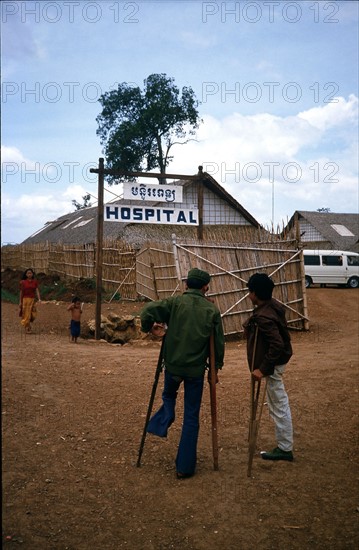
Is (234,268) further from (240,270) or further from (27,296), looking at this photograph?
(27,296)

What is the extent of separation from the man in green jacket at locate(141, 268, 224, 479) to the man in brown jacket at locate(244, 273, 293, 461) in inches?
12.5

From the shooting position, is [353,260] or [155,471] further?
[353,260]

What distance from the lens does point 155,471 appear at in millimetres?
4625

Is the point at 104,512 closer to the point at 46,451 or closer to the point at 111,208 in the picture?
the point at 46,451

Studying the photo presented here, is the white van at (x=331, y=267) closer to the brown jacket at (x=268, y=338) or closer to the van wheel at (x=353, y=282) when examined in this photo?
the van wheel at (x=353, y=282)

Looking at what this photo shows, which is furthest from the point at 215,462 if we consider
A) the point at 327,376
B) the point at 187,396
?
the point at 327,376

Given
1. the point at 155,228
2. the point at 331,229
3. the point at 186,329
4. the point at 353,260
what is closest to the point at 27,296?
the point at 186,329

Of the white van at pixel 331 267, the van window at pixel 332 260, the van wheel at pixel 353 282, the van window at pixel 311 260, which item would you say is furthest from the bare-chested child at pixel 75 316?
the van wheel at pixel 353 282

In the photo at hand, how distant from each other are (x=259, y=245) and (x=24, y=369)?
6.15 meters

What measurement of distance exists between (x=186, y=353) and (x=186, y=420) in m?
0.54

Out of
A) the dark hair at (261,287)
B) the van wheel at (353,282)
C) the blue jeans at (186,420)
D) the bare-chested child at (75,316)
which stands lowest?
the blue jeans at (186,420)

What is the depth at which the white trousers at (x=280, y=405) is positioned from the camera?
4.68 metres

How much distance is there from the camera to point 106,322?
488 inches

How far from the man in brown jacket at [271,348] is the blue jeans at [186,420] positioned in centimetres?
53
